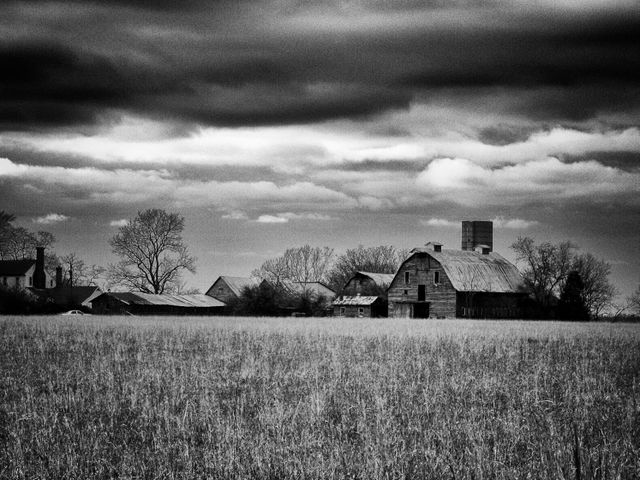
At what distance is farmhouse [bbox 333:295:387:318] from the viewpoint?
76.0 m

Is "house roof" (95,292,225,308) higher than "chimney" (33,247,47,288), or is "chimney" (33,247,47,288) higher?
"chimney" (33,247,47,288)

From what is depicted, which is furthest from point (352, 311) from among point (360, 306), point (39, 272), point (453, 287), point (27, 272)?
point (27, 272)

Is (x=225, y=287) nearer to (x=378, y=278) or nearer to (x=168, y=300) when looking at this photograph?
(x=168, y=300)

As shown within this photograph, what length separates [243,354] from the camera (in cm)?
2036

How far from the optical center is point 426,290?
71250mm

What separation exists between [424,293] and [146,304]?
31.7 m

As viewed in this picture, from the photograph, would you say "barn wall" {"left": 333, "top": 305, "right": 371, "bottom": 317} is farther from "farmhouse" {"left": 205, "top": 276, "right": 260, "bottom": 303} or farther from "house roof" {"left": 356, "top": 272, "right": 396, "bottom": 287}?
"farmhouse" {"left": 205, "top": 276, "right": 260, "bottom": 303}

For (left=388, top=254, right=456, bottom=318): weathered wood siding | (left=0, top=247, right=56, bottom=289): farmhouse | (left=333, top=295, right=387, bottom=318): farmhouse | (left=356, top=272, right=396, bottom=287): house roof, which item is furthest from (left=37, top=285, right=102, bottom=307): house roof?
(left=388, top=254, right=456, bottom=318): weathered wood siding

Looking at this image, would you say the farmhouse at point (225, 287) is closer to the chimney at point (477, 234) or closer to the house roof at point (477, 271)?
the chimney at point (477, 234)

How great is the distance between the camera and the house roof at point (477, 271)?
229ft

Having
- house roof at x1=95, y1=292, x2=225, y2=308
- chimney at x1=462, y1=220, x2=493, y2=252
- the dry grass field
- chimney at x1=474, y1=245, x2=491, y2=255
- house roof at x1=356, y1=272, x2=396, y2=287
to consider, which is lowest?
the dry grass field

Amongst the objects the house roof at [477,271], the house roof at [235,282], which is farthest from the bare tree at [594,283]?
the house roof at [235,282]

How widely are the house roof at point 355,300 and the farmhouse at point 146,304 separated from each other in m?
19.5

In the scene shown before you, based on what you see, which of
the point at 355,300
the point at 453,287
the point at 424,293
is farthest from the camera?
the point at 355,300
